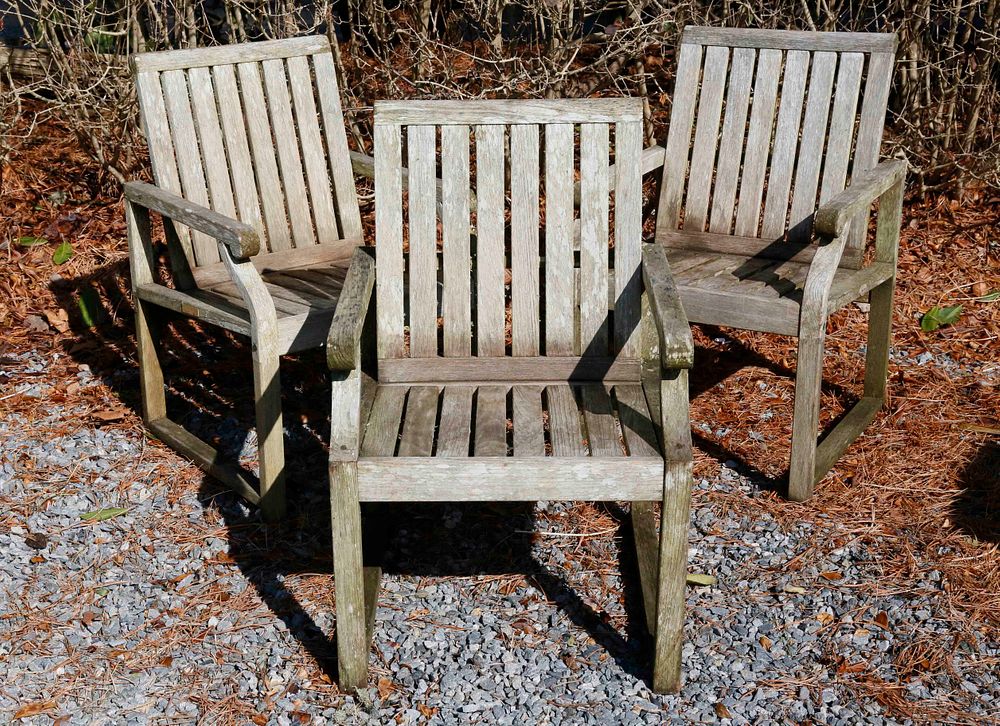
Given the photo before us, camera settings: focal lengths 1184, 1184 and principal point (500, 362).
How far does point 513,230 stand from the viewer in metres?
3.23

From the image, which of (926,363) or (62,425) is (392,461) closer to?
(62,425)

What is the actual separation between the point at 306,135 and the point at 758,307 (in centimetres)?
163

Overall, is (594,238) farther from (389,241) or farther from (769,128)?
(769,128)

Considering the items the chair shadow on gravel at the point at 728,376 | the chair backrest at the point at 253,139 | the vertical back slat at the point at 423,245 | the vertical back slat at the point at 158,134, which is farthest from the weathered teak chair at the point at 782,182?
the vertical back slat at the point at 158,134

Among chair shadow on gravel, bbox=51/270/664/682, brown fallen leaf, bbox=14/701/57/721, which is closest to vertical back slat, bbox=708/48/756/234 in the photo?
chair shadow on gravel, bbox=51/270/664/682

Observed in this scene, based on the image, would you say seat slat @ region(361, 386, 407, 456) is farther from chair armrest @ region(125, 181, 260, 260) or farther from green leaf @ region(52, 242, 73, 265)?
green leaf @ region(52, 242, 73, 265)

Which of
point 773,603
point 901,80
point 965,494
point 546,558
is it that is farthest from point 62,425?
point 901,80

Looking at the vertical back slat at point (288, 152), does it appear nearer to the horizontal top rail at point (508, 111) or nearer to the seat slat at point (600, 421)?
the horizontal top rail at point (508, 111)

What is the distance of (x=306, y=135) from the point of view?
13.2 ft

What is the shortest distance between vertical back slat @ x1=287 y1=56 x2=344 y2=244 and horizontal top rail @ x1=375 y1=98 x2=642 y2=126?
3.19 ft

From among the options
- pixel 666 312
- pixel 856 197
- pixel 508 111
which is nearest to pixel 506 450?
pixel 666 312

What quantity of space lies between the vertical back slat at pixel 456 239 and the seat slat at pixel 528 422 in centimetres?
22

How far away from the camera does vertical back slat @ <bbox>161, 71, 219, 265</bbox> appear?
3768 mm

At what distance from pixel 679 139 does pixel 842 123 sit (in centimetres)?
56
